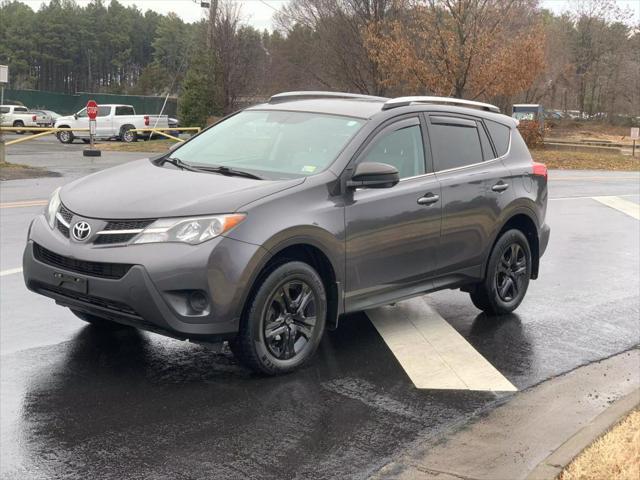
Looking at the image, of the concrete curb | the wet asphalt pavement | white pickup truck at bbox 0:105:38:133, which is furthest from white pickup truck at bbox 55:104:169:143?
the concrete curb

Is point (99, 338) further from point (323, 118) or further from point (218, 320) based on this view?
point (323, 118)

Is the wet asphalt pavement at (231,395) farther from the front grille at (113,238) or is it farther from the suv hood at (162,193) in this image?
the suv hood at (162,193)

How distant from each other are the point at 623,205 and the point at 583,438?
43.2ft

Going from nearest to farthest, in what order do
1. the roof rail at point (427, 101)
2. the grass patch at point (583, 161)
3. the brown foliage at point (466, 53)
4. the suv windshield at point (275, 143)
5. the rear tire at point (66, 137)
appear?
1. the suv windshield at point (275, 143)
2. the roof rail at point (427, 101)
3. the brown foliage at point (466, 53)
4. the grass patch at point (583, 161)
5. the rear tire at point (66, 137)

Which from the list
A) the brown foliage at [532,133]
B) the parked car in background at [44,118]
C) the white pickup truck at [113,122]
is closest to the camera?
the brown foliage at [532,133]

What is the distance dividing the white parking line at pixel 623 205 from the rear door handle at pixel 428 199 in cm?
954

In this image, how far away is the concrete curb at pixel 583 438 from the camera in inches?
159

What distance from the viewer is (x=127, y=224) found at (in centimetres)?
503

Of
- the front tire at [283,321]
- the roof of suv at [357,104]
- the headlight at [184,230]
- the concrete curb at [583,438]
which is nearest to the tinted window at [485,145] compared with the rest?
the roof of suv at [357,104]

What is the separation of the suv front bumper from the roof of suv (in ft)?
5.86

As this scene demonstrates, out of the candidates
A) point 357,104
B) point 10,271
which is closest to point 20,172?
point 10,271

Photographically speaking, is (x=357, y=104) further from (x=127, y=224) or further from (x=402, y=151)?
(x=127, y=224)

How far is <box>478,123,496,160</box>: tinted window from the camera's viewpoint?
23.9 ft

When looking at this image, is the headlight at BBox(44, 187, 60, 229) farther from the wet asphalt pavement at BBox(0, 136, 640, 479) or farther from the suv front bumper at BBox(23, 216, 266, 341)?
the wet asphalt pavement at BBox(0, 136, 640, 479)
